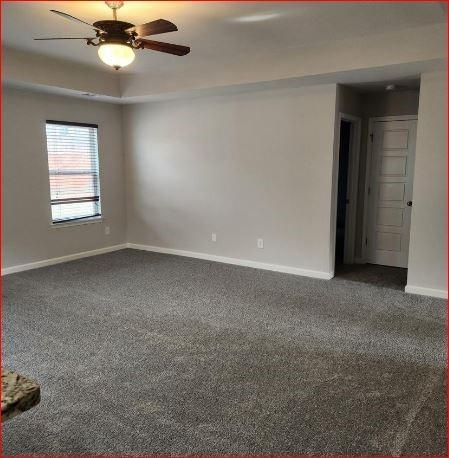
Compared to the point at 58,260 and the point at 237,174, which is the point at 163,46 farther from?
the point at 58,260

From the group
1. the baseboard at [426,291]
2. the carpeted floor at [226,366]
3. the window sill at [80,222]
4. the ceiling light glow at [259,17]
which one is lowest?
the carpeted floor at [226,366]

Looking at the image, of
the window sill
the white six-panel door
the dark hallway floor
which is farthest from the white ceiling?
the dark hallway floor

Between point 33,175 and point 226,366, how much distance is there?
397cm

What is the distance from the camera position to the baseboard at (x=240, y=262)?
5.24m

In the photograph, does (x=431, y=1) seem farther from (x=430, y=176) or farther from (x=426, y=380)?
(x=426, y=380)

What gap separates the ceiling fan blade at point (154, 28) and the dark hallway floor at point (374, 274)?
350cm

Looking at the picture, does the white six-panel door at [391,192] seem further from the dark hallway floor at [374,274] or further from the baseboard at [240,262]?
the baseboard at [240,262]

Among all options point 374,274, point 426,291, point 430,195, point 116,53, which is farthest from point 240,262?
point 116,53

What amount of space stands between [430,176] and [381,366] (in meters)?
2.24

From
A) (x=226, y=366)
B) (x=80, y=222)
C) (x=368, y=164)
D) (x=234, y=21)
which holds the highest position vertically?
(x=234, y=21)

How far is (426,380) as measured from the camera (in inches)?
110

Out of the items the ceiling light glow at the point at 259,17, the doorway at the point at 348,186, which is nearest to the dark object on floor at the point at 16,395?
the ceiling light glow at the point at 259,17

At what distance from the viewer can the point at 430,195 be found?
4.34 metres

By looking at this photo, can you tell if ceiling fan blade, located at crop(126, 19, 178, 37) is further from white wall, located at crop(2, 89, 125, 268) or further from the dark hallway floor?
the dark hallway floor
